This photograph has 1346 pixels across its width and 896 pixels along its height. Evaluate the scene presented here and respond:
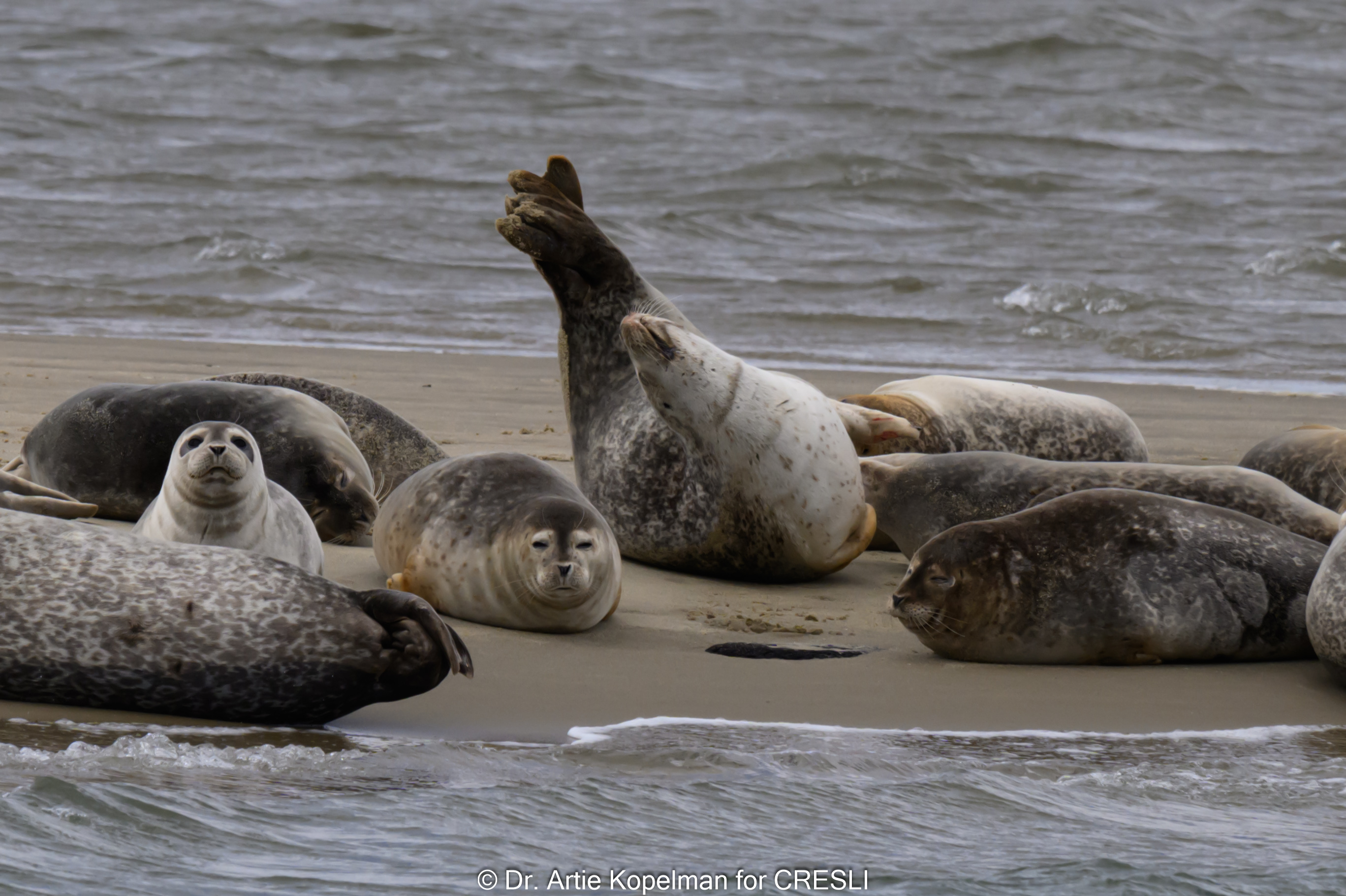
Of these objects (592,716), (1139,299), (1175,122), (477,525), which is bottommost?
(592,716)

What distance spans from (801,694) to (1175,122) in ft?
69.8

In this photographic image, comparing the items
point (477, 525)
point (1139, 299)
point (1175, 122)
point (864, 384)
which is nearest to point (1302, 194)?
point (1175, 122)

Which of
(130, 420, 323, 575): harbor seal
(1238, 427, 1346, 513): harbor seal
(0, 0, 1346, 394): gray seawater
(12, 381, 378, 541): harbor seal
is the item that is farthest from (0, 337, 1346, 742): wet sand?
(0, 0, 1346, 394): gray seawater

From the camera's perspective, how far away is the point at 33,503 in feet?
12.7

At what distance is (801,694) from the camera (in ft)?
11.4

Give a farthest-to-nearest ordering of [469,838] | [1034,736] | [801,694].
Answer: [801,694] < [1034,736] < [469,838]

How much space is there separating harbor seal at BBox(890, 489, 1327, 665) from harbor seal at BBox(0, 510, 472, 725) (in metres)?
1.24

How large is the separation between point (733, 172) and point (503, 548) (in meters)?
16.1

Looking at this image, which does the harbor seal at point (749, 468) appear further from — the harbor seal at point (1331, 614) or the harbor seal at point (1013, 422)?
the harbor seal at point (1331, 614)

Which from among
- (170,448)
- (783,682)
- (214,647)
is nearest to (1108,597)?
(783,682)

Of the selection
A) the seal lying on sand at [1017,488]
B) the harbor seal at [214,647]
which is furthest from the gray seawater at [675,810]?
the seal lying on sand at [1017,488]

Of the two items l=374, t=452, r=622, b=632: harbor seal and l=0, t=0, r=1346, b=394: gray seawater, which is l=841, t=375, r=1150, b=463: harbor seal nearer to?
l=374, t=452, r=622, b=632: harbor seal

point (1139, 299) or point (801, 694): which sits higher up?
point (1139, 299)

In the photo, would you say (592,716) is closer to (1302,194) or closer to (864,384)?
(864,384)
